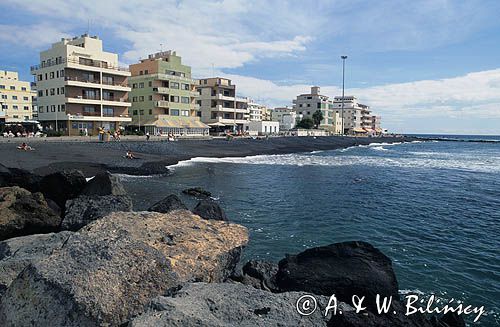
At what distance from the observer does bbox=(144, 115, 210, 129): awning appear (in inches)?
2764

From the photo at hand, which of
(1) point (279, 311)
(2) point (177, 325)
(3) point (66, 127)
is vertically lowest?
(1) point (279, 311)

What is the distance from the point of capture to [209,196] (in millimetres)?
21469

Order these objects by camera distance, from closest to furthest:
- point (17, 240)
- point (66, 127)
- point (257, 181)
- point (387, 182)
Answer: point (17, 240) → point (257, 181) → point (387, 182) → point (66, 127)

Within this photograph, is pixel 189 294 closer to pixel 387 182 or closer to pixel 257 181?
pixel 257 181

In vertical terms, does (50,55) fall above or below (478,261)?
above

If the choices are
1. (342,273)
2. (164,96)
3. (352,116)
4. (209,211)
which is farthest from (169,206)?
(352,116)

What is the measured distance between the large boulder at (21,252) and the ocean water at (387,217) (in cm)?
600

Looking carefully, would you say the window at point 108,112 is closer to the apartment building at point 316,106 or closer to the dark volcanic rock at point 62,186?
the dark volcanic rock at point 62,186

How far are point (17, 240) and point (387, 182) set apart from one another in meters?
29.0

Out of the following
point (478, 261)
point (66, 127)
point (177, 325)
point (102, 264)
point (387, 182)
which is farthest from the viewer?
point (66, 127)

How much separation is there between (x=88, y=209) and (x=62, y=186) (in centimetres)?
547

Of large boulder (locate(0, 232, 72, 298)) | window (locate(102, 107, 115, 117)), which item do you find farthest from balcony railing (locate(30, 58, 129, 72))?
large boulder (locate(0, 232, 72, 298))

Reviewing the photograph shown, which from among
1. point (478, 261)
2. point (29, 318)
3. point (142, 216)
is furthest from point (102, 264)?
point (478, 261)

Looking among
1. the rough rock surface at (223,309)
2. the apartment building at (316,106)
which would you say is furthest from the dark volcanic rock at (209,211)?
the apartment building at (316,106)
